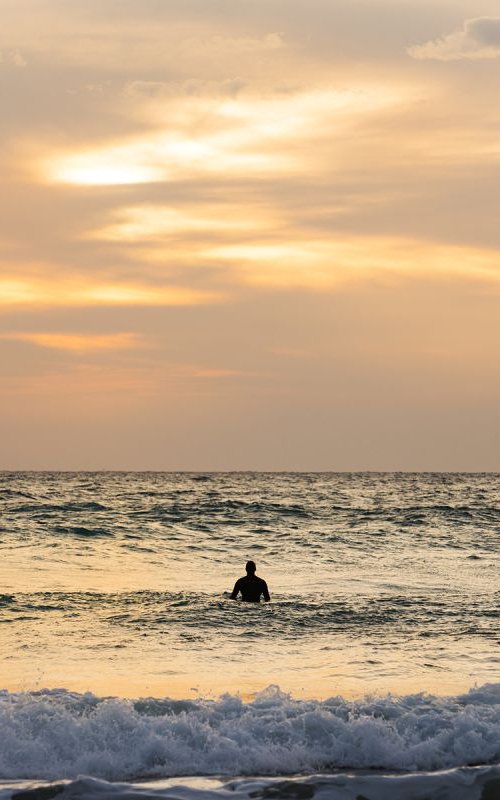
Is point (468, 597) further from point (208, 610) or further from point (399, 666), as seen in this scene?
point (399, 666)

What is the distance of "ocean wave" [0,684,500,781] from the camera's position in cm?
928

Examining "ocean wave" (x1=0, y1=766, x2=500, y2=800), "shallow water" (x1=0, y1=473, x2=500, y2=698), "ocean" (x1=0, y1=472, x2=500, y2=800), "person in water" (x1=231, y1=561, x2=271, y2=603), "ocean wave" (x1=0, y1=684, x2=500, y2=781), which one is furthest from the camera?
"person in water" (x1=231, y1=561, x2=271, y2=603)

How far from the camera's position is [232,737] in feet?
32.0

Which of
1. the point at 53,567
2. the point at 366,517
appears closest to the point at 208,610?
the point at 53,567

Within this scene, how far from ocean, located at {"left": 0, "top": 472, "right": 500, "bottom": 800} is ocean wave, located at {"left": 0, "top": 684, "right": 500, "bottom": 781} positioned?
20 millimetres

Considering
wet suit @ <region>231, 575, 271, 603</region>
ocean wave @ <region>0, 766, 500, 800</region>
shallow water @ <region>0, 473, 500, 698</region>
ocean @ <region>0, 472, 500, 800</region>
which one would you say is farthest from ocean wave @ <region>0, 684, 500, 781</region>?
wet suit @ <region>231, 575, 271, 603</region>

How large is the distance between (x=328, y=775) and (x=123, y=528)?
91.7ft

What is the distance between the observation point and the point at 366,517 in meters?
45.8

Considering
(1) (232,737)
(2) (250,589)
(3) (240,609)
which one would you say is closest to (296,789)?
(1) (232,737)

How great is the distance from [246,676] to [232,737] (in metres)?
3.13

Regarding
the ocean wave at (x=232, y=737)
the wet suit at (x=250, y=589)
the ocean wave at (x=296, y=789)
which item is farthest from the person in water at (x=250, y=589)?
the ocean wave at (x=296, y=789)

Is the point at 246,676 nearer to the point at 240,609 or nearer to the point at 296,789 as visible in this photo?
the point at 296,789

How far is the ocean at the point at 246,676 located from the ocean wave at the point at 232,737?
0.02 metres

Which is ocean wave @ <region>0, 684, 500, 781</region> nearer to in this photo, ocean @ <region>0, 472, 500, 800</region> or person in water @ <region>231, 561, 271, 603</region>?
ocean @ <region>0, 472, 500, 800</region>
